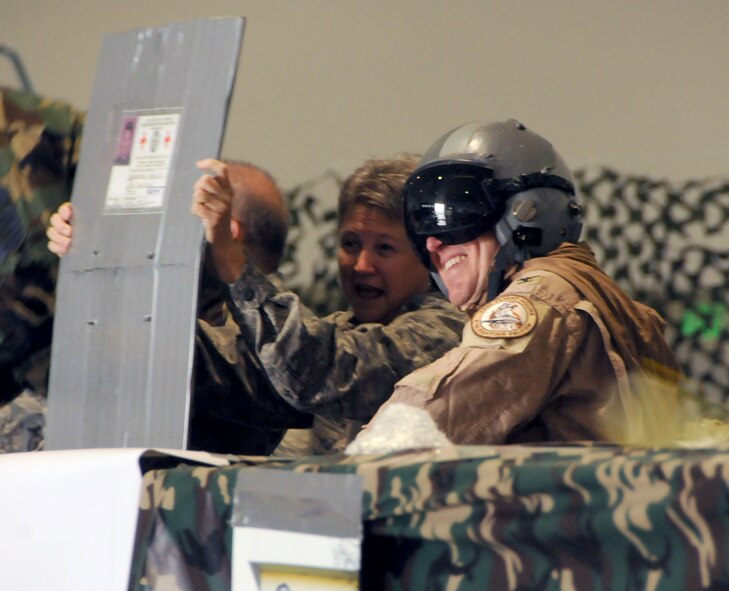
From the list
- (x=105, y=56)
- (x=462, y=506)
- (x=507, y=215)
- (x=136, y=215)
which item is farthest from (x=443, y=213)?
(x=462, y=506)

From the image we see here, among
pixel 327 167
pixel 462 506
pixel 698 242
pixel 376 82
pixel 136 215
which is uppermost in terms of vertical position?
pixel 376 82

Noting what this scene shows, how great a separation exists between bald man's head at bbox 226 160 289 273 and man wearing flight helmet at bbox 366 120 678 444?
580 mm

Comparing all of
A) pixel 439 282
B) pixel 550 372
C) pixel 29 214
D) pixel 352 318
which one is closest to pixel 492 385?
pixel 550 372

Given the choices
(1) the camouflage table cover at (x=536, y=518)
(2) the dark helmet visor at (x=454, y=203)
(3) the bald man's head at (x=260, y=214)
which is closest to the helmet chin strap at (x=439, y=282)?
(2) the dark helmet visor at (x=454, y=203)

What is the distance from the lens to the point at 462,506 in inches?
33.5

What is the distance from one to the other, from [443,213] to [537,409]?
39 cm

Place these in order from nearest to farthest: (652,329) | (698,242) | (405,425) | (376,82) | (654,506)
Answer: (654,506)
(405,425)
(652,329)
(698,242)
(376,82)

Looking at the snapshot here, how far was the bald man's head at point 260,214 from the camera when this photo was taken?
2338 millimetres

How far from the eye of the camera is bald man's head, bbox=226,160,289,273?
234 centimetres

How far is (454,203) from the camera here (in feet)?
5.66

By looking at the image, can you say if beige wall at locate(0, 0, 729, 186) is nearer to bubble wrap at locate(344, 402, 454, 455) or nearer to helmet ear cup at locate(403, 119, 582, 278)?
helmet ear cup at locate(403, 119, 582, 278)

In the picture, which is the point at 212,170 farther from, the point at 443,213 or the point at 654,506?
the point at 654,506

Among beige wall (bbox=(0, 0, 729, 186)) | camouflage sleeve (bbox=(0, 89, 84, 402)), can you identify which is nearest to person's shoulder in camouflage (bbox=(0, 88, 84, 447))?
camouflage sleeve (bbox=(0, 89, 84, 402))

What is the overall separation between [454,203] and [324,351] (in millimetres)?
346
